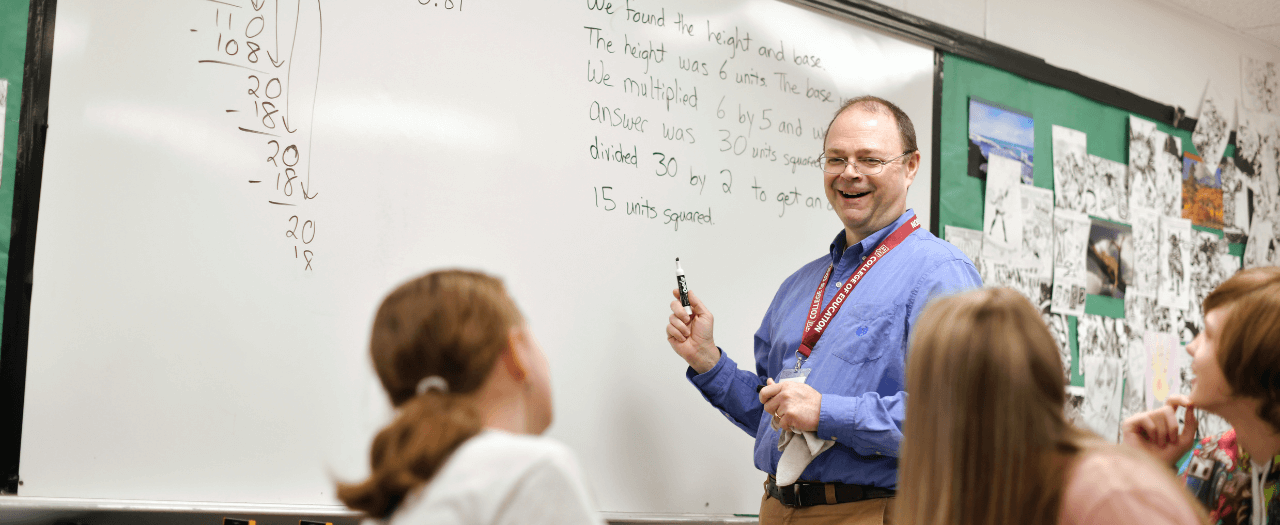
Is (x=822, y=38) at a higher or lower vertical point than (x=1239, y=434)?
higher

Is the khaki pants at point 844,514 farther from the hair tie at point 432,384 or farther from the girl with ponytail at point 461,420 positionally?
the hair tie at point 432,384

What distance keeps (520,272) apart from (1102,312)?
230 centimetres

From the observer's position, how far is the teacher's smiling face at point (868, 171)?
6.64ft

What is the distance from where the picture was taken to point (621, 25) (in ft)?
7.08

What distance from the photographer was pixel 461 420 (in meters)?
0.93

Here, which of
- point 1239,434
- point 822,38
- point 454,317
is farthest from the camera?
point 822,38

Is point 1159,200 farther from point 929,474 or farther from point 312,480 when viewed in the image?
point 312,480

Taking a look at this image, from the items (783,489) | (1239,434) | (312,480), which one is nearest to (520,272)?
(312,480)

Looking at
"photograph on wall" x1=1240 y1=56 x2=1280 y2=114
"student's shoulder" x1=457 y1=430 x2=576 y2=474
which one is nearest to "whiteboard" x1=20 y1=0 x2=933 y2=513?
"student's shoulder" x1=457 y1=430 x2=576 y2=474

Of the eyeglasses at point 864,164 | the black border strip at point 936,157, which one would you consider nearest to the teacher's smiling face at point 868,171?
the eyeglasses at point 864,164

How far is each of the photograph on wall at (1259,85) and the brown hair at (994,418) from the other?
359 centimetres

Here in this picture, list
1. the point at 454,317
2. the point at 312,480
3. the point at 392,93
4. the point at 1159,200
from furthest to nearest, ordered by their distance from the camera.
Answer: the point at 1159,200
the point at 392,93
the point at 312,480
the point at 454,317

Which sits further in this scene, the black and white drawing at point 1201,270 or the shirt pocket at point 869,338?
the black and white drawing at point 1201,270

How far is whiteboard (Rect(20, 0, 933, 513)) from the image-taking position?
1.57m
